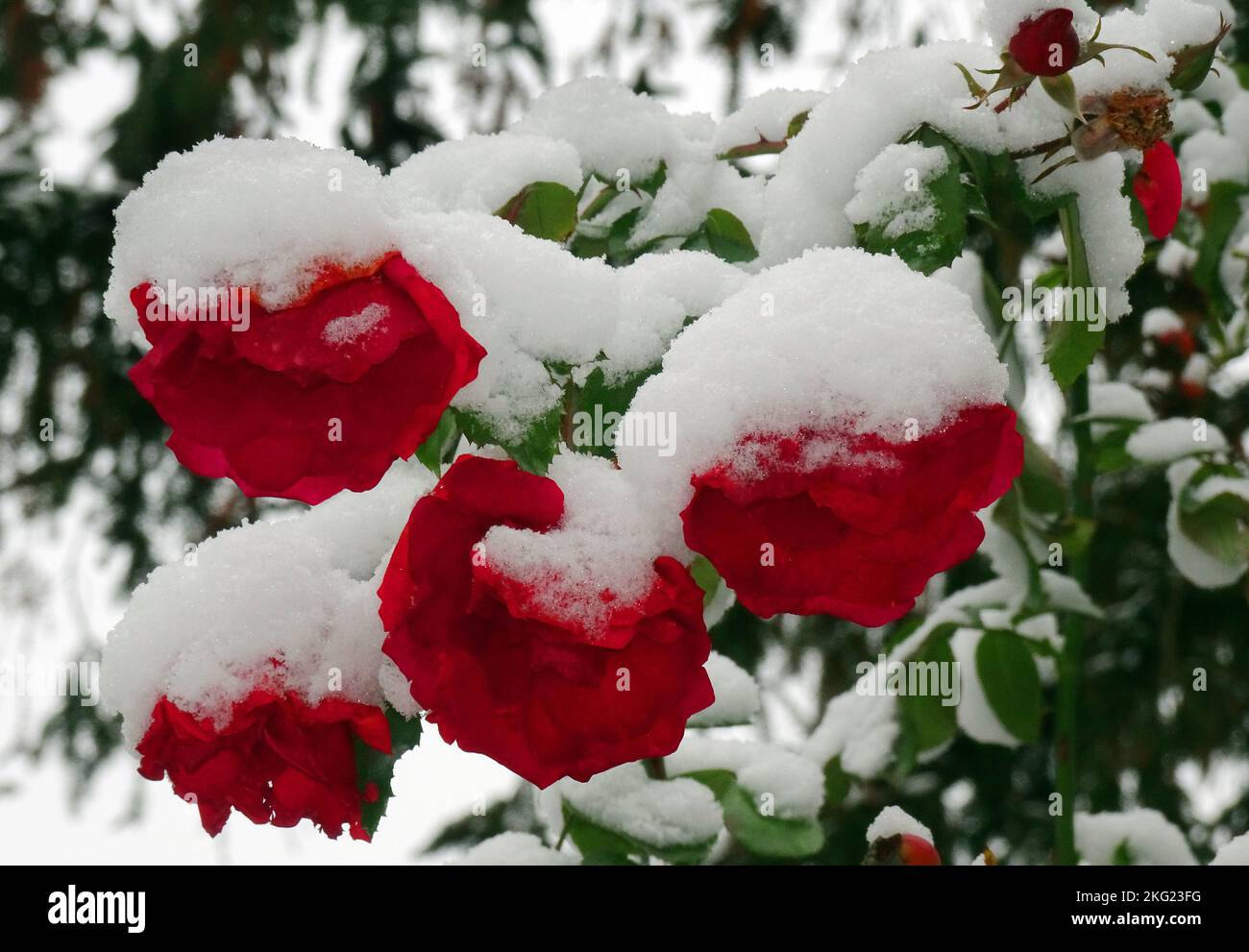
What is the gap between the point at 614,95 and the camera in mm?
994

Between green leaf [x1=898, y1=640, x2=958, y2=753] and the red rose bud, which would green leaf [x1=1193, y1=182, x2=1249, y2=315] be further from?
the red rose bud

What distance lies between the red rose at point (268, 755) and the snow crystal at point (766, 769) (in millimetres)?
463

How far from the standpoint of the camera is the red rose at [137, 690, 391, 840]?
27.9 inches

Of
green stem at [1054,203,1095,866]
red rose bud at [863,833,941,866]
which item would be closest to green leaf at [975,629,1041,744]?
green stem at [1054,203,1095,866]

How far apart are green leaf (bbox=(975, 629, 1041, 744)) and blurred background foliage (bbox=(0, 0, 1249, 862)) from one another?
130cm

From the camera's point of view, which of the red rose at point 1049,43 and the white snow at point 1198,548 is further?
the white snow at point 1198,548

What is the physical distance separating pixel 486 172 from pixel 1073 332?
15.8 inches

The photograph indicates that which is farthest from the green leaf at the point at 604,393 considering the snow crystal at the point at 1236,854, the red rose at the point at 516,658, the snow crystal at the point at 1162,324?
the snow crystal at the point at 1162,324

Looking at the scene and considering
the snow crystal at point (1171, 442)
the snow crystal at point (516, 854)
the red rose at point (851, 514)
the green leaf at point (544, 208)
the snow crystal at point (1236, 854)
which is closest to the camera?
the red rose at point (851, 514)

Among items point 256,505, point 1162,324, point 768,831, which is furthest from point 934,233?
point 256,505

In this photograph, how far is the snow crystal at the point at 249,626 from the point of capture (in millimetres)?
727

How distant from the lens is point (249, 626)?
746 mm

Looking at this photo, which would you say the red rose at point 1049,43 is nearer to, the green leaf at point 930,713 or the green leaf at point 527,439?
the green leaf at point 527,439

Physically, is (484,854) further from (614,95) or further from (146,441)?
(146,441)
